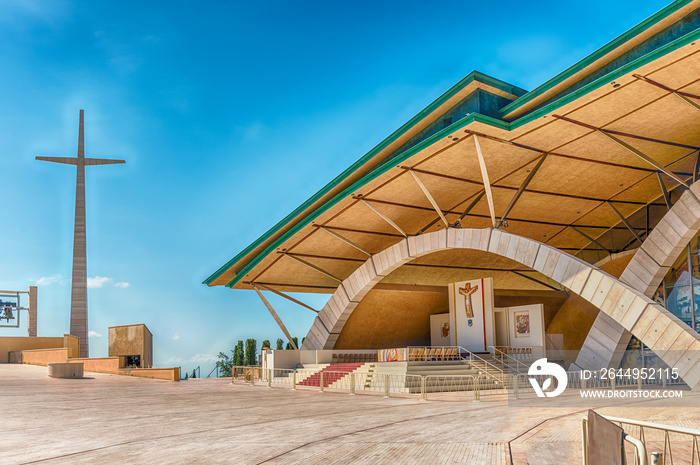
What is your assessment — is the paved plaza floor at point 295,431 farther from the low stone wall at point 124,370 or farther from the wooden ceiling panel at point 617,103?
the low stone wall at point 124,370

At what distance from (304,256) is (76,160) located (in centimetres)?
2835

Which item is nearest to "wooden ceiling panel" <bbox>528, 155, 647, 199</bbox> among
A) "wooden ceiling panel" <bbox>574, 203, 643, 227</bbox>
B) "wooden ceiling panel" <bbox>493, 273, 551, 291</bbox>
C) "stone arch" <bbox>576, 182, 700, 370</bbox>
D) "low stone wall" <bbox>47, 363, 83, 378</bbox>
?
"wooden ceiling panel" <bbox>574, 203, 643, 227</bbox>

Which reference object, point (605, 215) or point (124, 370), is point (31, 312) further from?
point (605, 215)

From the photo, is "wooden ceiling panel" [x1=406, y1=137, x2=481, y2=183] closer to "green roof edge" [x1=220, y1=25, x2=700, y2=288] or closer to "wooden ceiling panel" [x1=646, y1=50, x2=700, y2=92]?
"green roof edge" [x1=220, y1=25, x2=700, y2=288]

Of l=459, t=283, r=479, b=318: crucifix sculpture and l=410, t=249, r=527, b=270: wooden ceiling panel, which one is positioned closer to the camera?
l=459, t=283, r=479, b=318: crucifix sculpture

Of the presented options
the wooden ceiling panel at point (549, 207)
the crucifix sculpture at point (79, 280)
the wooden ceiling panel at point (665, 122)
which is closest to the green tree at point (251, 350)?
the crucifix sculpture at point (79, 280)

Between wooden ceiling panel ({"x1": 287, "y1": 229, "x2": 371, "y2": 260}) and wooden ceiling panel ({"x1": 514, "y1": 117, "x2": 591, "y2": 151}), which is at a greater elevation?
wooden ceiling panel ({"x1": 514, "y1": 117, "x2": 591, "y2": 151})

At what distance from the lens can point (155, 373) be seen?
36.0 metres

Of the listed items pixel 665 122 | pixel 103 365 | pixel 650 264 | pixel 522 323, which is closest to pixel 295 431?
pixel 650 264

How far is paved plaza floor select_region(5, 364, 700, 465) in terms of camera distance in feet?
29.9

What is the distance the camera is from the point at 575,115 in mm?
23047

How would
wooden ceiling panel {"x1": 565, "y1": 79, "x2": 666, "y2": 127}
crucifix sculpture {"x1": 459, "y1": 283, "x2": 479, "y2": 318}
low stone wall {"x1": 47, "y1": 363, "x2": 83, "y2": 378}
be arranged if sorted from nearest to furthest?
1. wooden ceiling panel {"x1": 565, "y1": 79, "x2": 666, "y2": 127}
2. low stone wall {"x1": 47, "y1": 363, "x2": 83, "y2": 378}
3. crucifix sculpture {"x1": 459, "y1": 283, "x2": 479, "y2": 318}

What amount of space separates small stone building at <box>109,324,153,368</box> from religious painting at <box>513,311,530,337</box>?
79.2 ft

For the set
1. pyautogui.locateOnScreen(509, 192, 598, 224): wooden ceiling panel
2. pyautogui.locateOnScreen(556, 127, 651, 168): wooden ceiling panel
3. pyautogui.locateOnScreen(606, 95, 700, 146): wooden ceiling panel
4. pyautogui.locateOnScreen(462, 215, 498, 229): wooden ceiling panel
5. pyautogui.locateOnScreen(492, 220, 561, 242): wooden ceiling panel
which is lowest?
pyautogui.locateOnScreen(492, 220, 561, 242): wooden ceiling panel
